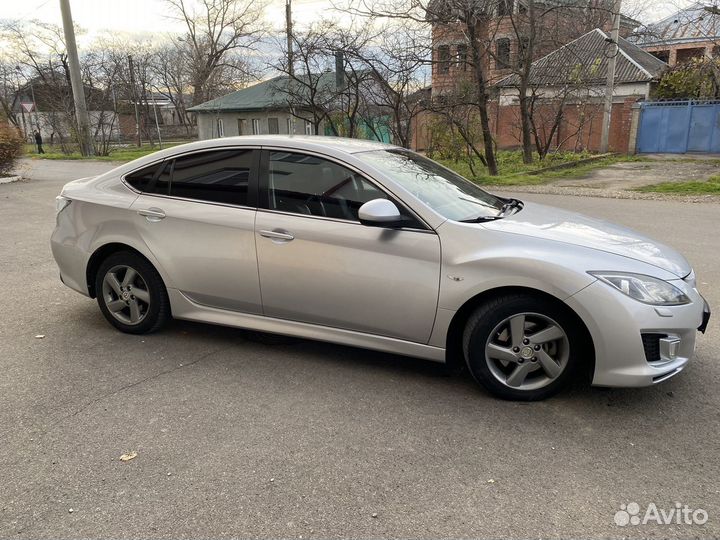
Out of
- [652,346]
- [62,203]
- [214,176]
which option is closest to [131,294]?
[62,203]

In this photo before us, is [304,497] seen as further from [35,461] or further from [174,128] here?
[174,128]

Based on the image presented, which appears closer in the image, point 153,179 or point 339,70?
point 153,179

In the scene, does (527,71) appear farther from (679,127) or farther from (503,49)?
(679,127)

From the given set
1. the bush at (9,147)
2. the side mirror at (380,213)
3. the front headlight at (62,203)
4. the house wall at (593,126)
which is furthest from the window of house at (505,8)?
the side mirror at (380,213)

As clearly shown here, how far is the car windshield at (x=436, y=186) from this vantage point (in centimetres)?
381

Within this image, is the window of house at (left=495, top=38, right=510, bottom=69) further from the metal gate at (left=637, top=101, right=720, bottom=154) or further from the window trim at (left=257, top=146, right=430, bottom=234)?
the window trim at (left=257, top=146, right=430, bottom=234)

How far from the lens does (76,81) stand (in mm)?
25422

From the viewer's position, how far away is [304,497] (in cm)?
262

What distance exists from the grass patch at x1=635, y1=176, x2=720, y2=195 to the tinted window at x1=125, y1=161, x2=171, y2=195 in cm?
1313

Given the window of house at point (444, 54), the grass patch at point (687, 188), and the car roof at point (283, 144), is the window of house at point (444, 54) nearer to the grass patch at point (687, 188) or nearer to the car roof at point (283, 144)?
the grass patch at point (687, 188)

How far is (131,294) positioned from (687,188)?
14.4m

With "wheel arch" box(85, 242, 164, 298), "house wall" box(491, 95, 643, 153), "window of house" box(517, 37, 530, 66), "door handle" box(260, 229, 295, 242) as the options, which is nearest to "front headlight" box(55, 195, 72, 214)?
"wheel arch" box(85, 242, 164, 298)

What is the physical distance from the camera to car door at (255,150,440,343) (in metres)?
3.55

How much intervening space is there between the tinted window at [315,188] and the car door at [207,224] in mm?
190
